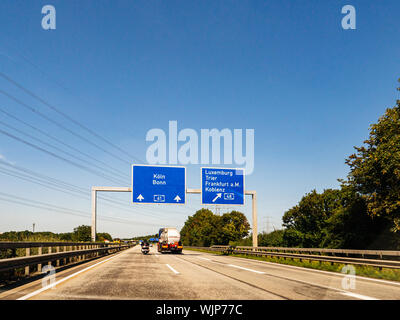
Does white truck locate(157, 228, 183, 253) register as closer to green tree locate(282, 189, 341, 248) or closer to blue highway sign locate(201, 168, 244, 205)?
blue highway sign locate(201, 168, 244, 205)

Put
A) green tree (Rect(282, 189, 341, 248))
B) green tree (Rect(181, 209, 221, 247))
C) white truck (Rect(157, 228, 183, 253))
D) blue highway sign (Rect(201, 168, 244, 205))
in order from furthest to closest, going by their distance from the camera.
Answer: green tree (Rect(181, 209, 221, 247))
green tree (Rect(282, 189, 341, 248))
white truck (Rect(157, 228, 183, 253))
blue highway sign (Rect(201, 168, 244, 205))

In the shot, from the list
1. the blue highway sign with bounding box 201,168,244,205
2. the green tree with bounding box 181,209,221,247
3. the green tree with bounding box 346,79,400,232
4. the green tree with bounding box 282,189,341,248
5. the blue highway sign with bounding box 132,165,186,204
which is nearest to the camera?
the green tree with bounding box 346,79,400,232

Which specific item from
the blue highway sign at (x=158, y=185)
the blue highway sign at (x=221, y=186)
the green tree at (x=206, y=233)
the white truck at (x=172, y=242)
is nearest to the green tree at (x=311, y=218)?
the green tree at (x=206, y=233)

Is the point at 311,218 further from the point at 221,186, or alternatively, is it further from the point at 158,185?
the point at 158,185

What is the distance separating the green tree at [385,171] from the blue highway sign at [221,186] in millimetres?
9831

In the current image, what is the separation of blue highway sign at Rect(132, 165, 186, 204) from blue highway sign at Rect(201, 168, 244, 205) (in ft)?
6.32

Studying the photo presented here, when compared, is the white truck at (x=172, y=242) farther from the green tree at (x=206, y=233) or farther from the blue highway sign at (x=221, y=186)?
the green tree at (x=206, y=233)

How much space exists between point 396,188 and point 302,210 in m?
45.6

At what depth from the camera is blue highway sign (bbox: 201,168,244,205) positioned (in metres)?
29.5

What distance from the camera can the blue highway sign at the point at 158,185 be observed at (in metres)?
28.2

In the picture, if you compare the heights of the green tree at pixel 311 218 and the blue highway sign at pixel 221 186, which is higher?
the blue highway sign at pixel 221 186

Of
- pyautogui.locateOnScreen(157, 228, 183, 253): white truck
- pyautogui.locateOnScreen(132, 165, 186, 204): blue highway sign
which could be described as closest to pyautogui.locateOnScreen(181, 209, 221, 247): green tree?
pyautogui.locateOnScreen(157, 228, 183, 253): white truck
